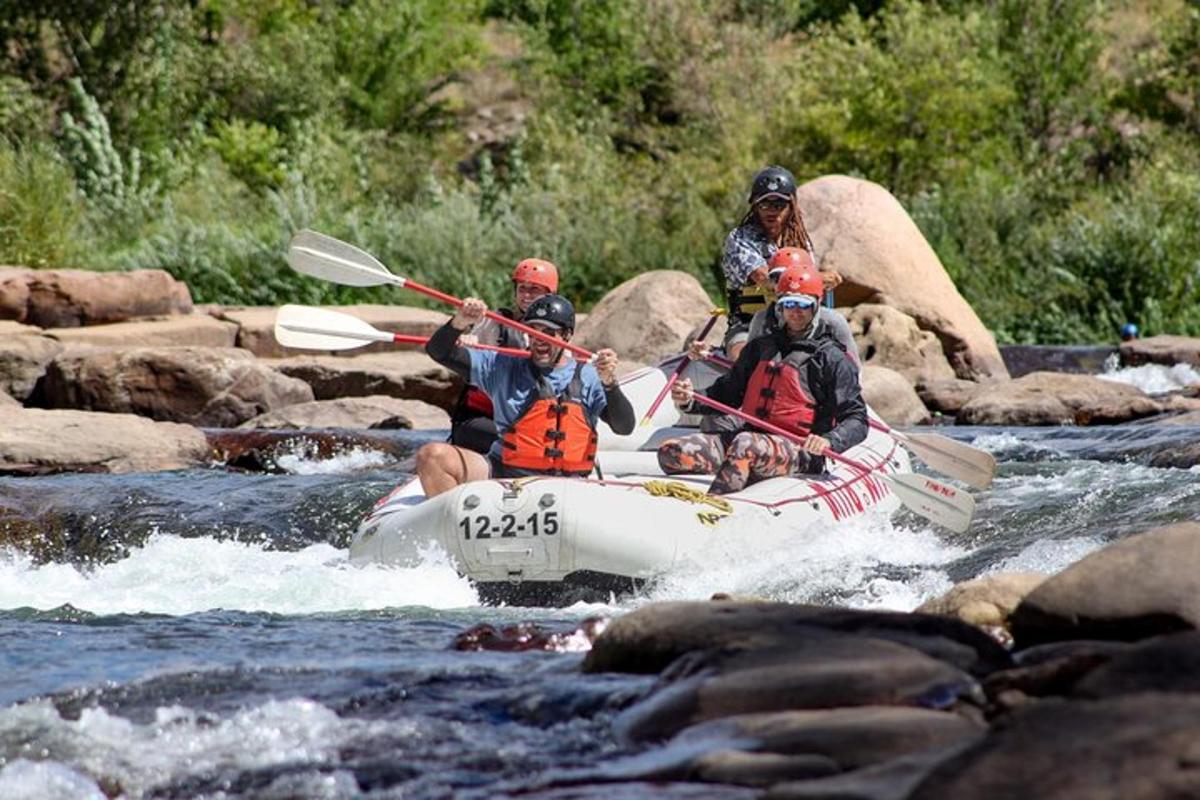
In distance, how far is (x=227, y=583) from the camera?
7656 mm

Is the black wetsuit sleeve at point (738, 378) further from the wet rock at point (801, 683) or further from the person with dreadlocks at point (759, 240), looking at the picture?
the wet rock at point (801, 683)

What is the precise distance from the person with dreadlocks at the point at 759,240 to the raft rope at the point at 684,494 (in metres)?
1.66

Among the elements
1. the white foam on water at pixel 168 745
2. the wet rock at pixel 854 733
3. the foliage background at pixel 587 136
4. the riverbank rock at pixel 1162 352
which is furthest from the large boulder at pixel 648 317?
the wet rock at pixel 854 733

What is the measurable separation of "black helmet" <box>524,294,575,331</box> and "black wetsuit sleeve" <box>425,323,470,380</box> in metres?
0.30

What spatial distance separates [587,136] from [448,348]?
21.3 meters

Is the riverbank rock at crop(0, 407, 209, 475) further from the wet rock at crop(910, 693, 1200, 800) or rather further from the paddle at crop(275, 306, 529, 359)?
the wet rock at crop(910, 693, 1200, 800)

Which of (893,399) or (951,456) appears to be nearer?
(951,456)

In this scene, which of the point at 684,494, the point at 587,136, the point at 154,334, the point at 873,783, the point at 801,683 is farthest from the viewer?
the point at 587,136

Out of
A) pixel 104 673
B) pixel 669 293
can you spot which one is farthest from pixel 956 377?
pixel 104 673

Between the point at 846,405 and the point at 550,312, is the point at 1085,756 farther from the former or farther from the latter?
the point at 846,405

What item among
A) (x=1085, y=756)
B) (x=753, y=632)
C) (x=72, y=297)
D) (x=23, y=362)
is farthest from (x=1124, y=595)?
(x=72, y=297)

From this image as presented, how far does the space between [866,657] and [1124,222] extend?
16436 mm

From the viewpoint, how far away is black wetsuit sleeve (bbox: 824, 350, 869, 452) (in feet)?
26.3

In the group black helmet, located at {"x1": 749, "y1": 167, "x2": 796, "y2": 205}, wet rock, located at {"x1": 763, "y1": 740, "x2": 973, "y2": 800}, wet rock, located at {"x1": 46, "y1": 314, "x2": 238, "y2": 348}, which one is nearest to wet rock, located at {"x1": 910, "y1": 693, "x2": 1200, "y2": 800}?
wet rock, located at {"x1": 763, "y1": 740, "x2": 973, "y2": 800}
